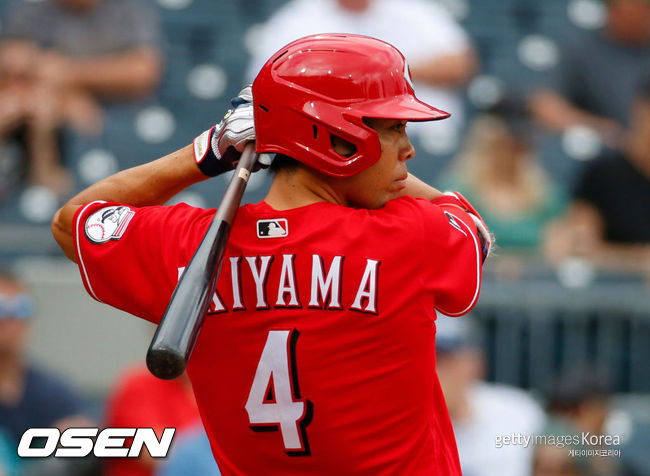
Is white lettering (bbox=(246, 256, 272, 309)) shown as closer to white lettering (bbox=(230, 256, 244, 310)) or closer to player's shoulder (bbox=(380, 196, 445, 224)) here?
white lettering (bbox=(230, 256, 244, 310))

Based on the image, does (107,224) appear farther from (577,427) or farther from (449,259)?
(577,427)

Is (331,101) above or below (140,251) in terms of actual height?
above

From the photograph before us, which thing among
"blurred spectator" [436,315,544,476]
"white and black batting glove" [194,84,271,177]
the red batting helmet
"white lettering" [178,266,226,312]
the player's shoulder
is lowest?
"blurred spectator" [436,315,544,476]

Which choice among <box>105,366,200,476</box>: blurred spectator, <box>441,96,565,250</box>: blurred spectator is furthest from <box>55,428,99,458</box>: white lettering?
<box>441,96,565,250</box>: blurred spectator

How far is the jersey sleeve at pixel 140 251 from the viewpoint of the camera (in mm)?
2467

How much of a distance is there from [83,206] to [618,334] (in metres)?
3.96

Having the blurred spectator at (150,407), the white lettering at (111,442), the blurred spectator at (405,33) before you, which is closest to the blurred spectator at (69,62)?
the blurred spectator at (405,33)

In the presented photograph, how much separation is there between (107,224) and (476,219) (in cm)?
87

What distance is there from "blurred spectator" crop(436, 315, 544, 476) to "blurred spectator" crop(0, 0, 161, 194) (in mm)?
2699

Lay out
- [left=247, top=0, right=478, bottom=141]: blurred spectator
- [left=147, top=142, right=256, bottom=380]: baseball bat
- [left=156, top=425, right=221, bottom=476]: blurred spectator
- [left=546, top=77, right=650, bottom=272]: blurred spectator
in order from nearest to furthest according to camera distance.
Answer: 1. [left=147, top=142, right=256, bottom=380]: baseball bat
2. [left=156, top=425, right=221, bottom=476]: blurred spectator
3. [left=546, top=77, right=650, bottom=272]: blurred spectator
4. [left=247, top=0, right=478, bottom=141]: blurred spectator

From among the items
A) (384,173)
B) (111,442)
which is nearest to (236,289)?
(384,173)

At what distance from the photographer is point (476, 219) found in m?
2.59

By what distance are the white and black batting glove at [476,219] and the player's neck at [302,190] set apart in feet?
0.95

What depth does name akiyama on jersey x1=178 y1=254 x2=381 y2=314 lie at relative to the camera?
2.38 m
